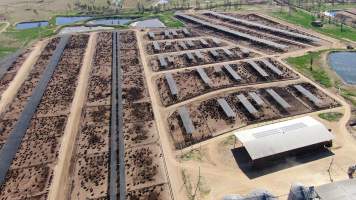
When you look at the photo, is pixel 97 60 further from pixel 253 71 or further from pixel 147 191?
pixel 147 191

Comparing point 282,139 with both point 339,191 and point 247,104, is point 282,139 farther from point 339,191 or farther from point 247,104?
point 247,104

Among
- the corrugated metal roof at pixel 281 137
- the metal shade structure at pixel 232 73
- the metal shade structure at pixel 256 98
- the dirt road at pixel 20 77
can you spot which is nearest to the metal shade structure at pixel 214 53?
the metal shade structure at pixel 232 73

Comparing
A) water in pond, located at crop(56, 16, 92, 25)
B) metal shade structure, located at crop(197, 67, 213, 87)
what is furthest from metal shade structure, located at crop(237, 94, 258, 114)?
water in pond, located at crop(56, 16, 92, 25)

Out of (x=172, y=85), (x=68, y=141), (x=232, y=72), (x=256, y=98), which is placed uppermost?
(x=232, y=72)

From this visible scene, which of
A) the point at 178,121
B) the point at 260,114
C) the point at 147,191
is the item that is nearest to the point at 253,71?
the point at 260,114

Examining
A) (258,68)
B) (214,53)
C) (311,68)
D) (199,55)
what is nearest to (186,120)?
(258,68)

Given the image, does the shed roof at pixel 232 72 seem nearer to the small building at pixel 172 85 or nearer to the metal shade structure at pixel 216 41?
the small building at pixel 172 85
